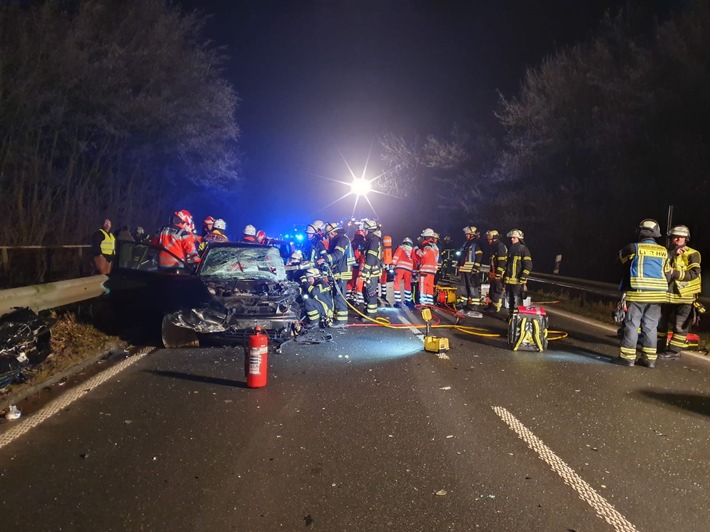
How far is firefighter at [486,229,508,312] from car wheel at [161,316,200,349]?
21.7 feet

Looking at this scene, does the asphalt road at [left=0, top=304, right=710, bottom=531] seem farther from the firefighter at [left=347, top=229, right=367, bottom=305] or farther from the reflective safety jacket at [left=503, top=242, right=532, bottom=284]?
the firefighter at [left=347, top=229, right=367, bottom=305]

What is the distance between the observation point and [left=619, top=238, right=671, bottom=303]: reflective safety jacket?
7121mm

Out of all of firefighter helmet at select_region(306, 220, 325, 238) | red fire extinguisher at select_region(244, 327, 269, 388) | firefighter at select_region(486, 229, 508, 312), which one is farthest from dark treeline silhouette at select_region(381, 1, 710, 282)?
red fire extinguisher at select_region(244, 327, 269, 388)

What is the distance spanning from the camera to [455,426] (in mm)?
4801

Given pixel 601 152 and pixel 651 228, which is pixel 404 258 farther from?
pixel 601 152

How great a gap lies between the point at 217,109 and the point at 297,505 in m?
23.9

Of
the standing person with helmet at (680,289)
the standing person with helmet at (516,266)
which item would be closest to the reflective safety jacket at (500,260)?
the standing person with helmet at (516,266)

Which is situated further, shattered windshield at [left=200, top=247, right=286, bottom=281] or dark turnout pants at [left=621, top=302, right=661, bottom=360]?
shattered windshield at [left=200, top=247, right=286, bottom=281]

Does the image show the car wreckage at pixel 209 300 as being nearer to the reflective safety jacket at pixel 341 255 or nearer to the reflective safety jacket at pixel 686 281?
the reflective safety jacket at pixel 341 255

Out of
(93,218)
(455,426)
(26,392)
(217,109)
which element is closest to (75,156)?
(93,218)

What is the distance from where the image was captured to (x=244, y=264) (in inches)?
348

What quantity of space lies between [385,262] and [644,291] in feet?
26.1

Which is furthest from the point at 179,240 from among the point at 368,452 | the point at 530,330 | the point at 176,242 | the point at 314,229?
the point at 368,452

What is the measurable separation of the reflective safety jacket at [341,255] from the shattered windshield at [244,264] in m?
1.43
